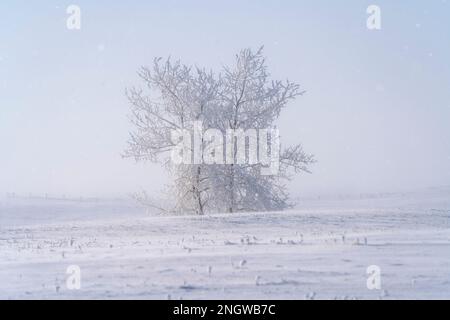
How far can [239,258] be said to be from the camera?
838 centimetres

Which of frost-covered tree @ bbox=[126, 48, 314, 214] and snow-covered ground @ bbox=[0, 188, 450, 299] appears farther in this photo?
frost-covered tree @ bbox=[126, 48, 314, 214]

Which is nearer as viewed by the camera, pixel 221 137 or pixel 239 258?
pixel 239 258

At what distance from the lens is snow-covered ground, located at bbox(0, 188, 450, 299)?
277 inches

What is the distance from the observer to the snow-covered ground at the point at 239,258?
23.1 ft

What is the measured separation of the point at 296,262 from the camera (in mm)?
8102
